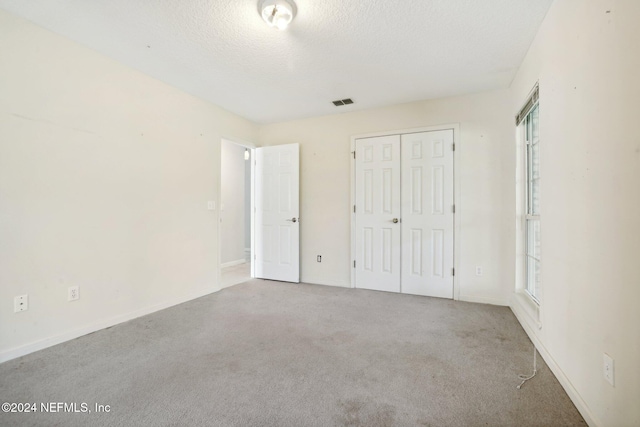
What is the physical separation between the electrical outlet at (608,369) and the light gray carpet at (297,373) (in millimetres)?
352

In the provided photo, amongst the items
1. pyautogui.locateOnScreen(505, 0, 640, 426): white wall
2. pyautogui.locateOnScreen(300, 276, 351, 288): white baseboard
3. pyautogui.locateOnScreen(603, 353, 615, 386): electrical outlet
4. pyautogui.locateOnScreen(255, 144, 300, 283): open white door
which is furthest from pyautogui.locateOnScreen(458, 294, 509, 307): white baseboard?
pyautogui.locateOnScreen(255, 144, 300, 283): open white door

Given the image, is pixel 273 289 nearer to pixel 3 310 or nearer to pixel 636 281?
pixel 3 310

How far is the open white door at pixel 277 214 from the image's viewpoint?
4270 millimetres

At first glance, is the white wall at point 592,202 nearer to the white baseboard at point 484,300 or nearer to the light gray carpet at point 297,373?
the light gray carpet at point 297,373

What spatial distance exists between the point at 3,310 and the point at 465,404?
121 inches

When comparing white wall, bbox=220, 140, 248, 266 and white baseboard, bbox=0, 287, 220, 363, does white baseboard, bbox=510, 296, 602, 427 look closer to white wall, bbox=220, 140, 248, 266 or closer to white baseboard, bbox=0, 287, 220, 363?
white baseboard, bbox=0, 287, 220, 363

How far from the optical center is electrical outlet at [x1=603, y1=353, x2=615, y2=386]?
1255mm

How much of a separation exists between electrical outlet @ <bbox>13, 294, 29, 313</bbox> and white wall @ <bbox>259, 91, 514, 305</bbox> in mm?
2943

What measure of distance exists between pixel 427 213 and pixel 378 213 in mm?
623

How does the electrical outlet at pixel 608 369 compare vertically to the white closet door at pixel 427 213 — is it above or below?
below

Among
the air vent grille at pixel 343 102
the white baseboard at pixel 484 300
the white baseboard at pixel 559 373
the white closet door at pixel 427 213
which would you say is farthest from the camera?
the air vent grille at pixel 343 102

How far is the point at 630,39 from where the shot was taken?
1.15m

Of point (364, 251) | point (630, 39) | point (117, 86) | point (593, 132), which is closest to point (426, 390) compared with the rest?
point (593, 132)

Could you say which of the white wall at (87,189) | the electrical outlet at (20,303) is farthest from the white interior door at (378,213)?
the electrical outlet at (20,303)
